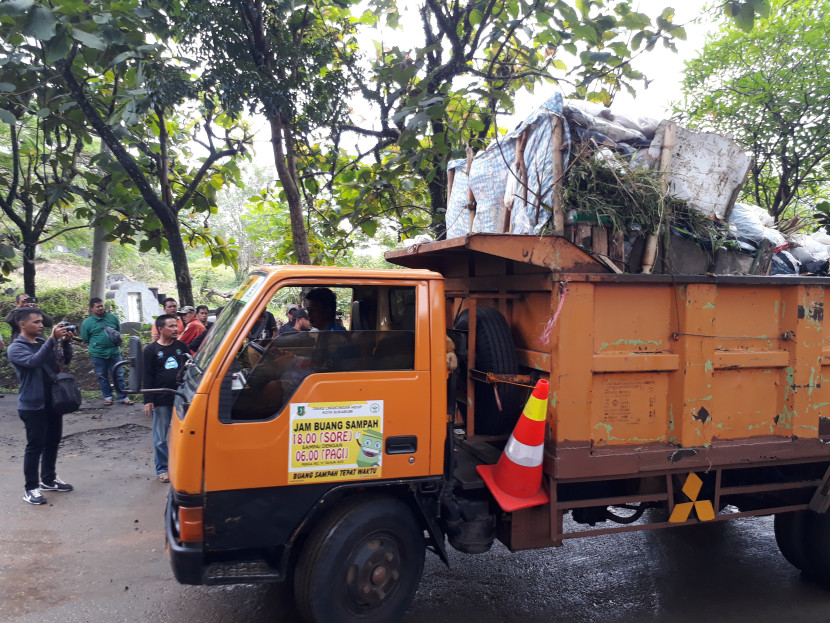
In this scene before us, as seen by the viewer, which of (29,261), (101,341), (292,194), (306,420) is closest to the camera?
(306,420)

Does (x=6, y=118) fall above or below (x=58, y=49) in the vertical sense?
below

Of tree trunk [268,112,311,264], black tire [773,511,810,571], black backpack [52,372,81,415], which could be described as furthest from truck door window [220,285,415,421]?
tree trunk [268,112,311,264]

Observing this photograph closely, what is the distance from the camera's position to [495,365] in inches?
130

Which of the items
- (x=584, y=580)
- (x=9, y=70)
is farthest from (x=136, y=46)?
(x=584, y=580)

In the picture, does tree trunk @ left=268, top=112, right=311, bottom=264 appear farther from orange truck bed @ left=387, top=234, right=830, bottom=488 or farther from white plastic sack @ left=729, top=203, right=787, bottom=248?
white plastic sack @ left=729, top=203, right=787, bottom=248

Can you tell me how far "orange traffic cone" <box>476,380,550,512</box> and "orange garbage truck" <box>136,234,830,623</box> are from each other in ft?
0.04

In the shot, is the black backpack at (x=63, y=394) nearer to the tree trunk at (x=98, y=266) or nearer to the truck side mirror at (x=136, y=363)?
the truck side mirror at (x=136, y=363)

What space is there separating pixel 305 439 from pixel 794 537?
11.5 ft

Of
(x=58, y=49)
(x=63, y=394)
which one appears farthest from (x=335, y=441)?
(x=58, y=49)

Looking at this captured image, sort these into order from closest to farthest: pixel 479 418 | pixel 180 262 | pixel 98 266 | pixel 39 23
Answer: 1. pixel 479 418
2. pixel 39 23
3. pixel 180 262
4. pixel 98 266

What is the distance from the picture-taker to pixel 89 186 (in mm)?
8828

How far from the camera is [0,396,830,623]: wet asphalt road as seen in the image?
3.51 metres

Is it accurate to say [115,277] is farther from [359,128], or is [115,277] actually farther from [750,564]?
[750,564]

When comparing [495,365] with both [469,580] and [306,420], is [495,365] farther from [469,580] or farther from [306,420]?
[469,580]
